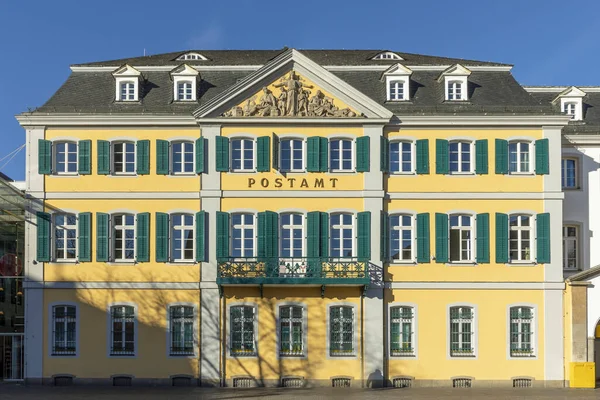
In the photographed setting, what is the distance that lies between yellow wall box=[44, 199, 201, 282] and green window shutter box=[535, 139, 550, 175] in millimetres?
12838

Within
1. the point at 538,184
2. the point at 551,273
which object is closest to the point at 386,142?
the point at 538,184

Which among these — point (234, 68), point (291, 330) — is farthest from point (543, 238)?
point (234, 68)

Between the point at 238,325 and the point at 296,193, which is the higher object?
the point at 296,193

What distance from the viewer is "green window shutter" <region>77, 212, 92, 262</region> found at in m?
26.2

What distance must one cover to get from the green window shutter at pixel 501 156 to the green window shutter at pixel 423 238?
330cm

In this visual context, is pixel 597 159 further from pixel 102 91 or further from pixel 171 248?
pixel 102 91

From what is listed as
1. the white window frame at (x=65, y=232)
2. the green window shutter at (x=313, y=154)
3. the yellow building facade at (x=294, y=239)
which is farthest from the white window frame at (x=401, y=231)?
the white window frame at (x=65, y=232)

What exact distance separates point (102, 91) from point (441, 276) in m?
15.0

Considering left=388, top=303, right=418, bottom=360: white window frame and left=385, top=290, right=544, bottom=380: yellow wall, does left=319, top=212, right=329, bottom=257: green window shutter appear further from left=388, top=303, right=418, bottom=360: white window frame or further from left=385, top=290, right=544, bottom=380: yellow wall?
left=388, top=303, right=418, bottom=360: white window frame

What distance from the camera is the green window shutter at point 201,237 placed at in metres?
25.9

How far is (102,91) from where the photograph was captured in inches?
1097

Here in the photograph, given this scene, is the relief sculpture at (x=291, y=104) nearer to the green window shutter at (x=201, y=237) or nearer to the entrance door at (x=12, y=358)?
the green window shutter at (x=201, y=237)

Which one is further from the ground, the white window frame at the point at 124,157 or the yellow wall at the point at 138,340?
the white window frame at the point at 124,157

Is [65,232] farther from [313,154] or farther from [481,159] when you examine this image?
[481,159]
